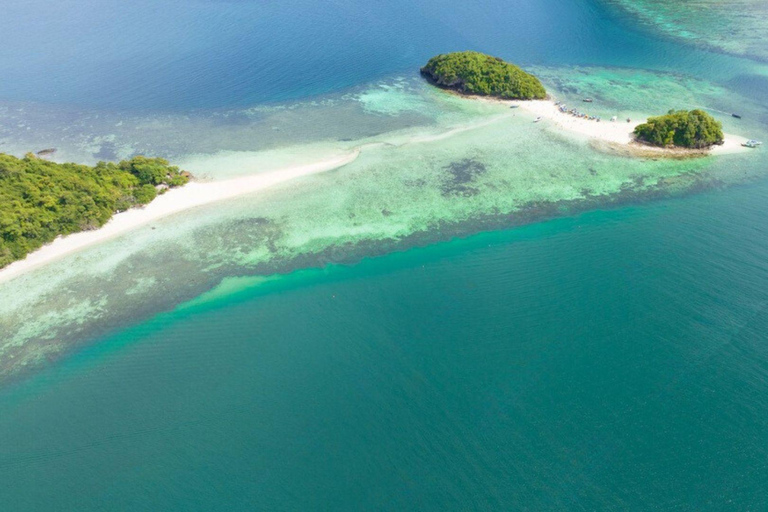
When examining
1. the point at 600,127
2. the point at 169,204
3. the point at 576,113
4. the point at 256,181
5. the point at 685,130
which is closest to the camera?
the point at 169,204

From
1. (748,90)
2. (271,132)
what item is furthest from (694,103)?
(271,132)

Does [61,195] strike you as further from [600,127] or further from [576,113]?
[600,127]

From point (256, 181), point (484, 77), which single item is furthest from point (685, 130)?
point (256, 181)

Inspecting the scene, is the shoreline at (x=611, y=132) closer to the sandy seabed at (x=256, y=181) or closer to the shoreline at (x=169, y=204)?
the sandy seabed at (x=256, y=181)

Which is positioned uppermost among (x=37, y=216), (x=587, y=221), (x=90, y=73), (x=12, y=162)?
(x=90, y=73)

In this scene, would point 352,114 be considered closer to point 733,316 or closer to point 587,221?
point 587,221

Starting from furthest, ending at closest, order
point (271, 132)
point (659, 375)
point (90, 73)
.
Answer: point (90, 73)
point (271, 132)
point (659, 375)

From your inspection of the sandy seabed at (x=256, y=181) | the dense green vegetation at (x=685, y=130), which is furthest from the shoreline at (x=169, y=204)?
the dense green vegetation at (x=685, y=130)
